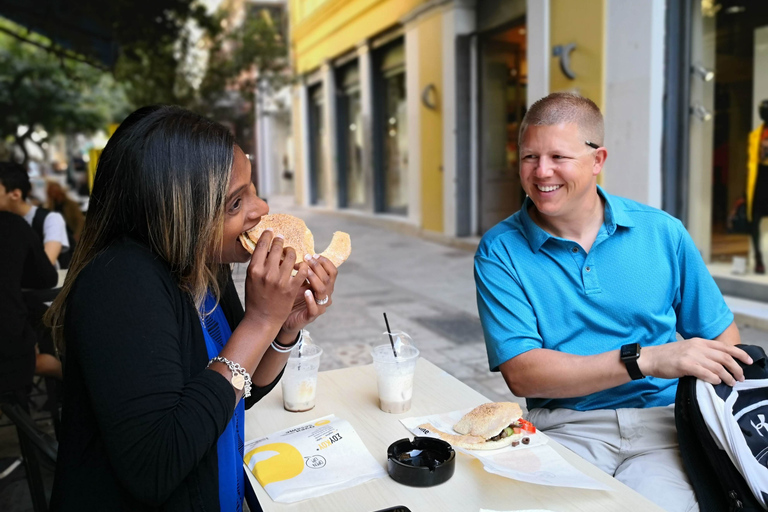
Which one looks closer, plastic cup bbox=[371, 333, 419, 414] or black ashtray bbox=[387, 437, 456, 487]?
black ashtray bbox=[387, 437, 456, 487]

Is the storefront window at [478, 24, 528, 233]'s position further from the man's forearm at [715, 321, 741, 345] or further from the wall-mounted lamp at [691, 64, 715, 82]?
the man's forearm at [715, 321, 741, 345]

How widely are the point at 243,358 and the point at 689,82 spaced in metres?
6.17

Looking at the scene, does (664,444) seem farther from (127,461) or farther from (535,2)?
(535,2)

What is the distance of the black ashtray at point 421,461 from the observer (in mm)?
1468

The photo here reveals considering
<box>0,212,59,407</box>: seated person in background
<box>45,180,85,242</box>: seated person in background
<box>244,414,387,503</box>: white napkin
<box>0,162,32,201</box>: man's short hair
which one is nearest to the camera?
<box>244,414,387,503</box>: white napkin

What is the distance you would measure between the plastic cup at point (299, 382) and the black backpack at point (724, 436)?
43.5 inches

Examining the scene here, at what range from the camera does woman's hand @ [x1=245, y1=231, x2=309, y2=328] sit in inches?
57.0

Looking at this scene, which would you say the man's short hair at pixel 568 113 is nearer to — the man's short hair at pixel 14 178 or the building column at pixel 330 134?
the man's short hair at pixel 14 178

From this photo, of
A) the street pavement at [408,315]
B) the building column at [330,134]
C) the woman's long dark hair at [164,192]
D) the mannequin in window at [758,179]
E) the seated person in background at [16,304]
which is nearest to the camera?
the woman's long dark hair at [164,192]

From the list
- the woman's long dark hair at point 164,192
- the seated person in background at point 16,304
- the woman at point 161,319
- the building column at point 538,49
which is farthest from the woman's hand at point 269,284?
the building column at point 538,49

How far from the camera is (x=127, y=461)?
1.25m

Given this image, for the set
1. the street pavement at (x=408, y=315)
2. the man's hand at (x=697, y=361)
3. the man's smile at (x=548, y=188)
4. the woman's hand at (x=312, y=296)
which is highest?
the man's smile at (x=548, y=188)

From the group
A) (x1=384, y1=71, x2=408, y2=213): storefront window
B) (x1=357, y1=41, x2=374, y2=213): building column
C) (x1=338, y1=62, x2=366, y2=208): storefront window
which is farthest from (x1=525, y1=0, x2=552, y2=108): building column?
(x1=338, y1=62, x2=366, y2=208): storefront window

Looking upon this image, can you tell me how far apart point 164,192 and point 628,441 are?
5.22 feet
